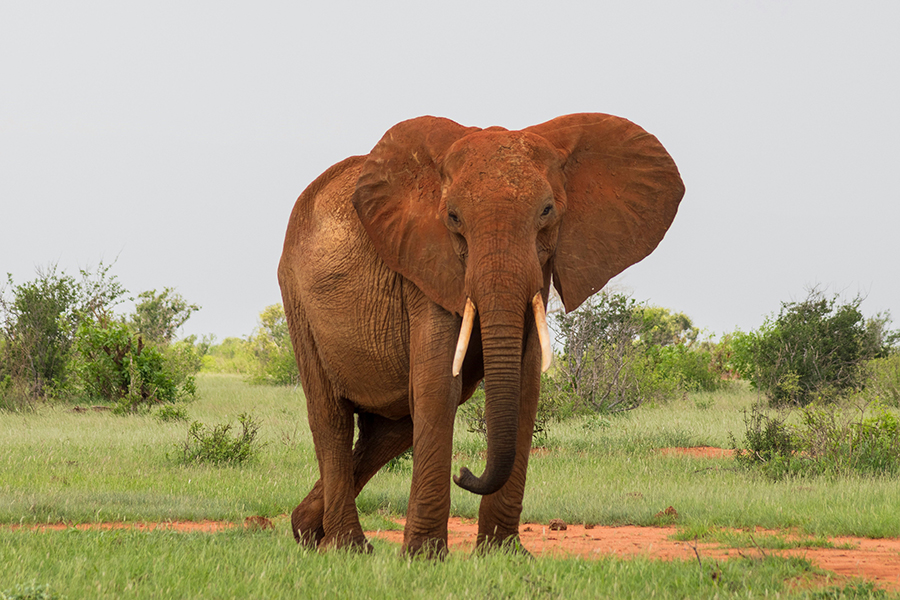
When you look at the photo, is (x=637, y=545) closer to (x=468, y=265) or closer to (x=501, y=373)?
(x=501, y=373)

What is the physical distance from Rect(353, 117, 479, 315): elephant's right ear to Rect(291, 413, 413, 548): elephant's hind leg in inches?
81.3

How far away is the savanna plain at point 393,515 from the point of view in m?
5.17

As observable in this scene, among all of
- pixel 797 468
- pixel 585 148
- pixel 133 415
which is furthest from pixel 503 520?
pixel 133 415

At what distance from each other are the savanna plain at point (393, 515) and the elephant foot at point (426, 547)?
0.11m

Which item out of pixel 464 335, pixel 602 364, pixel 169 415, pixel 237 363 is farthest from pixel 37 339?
pixel 237 363

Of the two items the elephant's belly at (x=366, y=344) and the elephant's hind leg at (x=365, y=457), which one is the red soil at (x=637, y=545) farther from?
the elephant's belly at (x=366, y=344)

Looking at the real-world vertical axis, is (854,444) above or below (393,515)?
above

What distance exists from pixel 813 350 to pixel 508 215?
18169 millimetres

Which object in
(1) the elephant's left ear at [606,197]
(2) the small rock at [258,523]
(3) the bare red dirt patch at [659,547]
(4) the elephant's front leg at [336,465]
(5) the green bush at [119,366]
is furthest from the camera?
(5) the green bush at [119,366]

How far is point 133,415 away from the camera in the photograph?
689 inches

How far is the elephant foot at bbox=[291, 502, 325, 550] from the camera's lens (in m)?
7.30

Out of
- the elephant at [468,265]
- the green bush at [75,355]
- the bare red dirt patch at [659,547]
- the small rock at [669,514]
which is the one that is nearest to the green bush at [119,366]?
the green bush at [75,355]

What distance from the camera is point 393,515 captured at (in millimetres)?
9031

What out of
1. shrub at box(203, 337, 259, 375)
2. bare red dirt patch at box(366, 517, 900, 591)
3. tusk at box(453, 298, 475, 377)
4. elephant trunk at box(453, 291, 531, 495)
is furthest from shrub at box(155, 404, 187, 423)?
shrub at box(203, 337, 259, 375)
